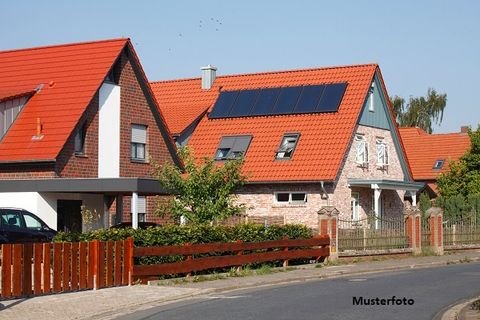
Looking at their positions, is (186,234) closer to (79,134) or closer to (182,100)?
(79,134)

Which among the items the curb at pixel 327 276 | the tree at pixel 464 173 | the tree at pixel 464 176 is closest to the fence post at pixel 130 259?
the curb at pixel 327 276

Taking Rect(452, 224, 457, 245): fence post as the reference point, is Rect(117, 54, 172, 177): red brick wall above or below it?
above

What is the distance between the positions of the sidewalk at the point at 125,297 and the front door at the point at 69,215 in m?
9.50

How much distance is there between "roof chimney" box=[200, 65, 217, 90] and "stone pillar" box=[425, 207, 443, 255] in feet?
52.0

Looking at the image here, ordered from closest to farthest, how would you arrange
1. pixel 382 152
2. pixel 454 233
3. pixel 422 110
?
pixel 454 233, pixel 382 152, pixel 422 110

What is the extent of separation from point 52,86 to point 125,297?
57.2 ft

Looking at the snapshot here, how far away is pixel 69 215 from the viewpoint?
108 ft

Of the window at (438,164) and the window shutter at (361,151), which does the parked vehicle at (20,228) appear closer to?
the window shutter at (361,151)

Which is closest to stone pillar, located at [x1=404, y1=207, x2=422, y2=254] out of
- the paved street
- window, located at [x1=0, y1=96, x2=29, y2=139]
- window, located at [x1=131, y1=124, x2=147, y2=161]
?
the paved street

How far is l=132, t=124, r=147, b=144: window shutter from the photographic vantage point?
118ft

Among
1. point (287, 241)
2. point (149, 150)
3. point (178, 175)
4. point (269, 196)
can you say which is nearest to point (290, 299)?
point (287, 241)

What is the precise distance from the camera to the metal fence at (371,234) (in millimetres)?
31719

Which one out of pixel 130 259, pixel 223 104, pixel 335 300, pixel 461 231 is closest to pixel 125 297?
pixel 130 259

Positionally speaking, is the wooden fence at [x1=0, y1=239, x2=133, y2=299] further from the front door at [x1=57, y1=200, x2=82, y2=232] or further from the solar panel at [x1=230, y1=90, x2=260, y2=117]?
the solar panel at [x1=230, y1=90, x2=260, y2=117]
